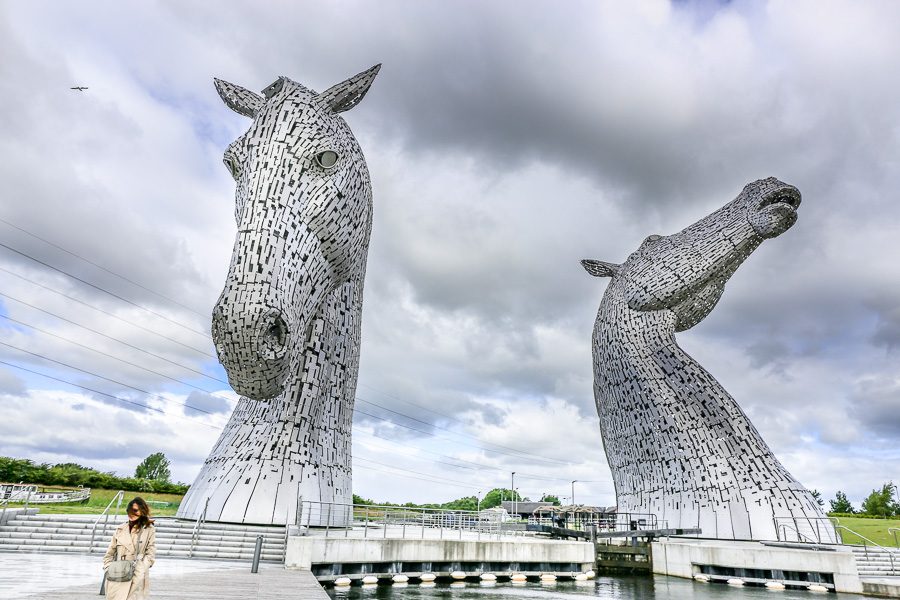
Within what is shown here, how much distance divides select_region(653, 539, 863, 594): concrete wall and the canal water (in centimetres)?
40

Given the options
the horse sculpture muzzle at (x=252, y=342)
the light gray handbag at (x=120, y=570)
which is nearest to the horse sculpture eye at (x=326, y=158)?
the horse sculpture muzzle at (x=252, y=342)

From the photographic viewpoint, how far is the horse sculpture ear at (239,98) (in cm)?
1095

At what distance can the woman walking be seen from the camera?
3.81m

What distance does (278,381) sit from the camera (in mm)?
8430

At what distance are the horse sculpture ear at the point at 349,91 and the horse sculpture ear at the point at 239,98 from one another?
1.36 metres

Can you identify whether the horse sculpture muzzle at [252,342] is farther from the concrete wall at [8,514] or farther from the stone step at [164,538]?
the concrete wall at [8,514]

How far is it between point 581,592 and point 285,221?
812 cm

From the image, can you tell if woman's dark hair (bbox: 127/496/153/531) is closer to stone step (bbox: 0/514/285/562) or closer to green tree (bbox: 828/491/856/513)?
stone step (bbox: 0/514/285/562)

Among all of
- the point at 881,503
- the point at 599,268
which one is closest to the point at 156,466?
the point at 599,268

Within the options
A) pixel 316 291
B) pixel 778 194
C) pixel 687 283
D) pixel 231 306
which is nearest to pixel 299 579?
pixel 231 306

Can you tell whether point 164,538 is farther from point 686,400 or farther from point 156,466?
point 156,466

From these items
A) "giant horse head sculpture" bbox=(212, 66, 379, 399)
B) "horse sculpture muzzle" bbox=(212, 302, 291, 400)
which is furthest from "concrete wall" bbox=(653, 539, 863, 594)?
"horse sculpture muzzle" bbox=(212, 302, 291, 400)

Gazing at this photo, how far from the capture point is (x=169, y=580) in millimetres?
6629

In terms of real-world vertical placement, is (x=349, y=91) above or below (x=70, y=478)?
above
